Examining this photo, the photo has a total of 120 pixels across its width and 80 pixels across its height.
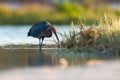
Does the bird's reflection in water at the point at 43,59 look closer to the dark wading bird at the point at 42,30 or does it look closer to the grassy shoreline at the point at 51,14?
the dark wading bird at the point at 42,30

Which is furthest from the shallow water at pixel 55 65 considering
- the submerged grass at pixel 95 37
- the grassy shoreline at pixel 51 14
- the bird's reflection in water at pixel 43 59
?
the grassy shoreline at pixel 51 14

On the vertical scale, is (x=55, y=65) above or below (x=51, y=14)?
below

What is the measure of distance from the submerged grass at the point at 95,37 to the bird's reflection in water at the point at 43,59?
74 centimetres

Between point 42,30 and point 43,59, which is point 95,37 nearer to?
point 42,30

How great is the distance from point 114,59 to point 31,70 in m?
2.18

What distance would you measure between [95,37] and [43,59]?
1968 mm

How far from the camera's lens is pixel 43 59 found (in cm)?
1362

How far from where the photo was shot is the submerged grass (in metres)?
14.7

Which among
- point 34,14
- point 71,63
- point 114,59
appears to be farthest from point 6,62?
point 34,14

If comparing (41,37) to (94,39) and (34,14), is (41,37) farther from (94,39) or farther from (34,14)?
(34,14)

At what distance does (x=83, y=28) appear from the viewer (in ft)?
50.7

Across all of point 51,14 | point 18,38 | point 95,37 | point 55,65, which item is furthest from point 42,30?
point 51,14

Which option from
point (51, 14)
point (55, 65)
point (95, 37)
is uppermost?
point (51, 14)

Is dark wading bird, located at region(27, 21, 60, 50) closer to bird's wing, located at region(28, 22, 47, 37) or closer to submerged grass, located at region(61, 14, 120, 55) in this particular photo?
bird's wing, located at region(28, 22, 47, 37)
